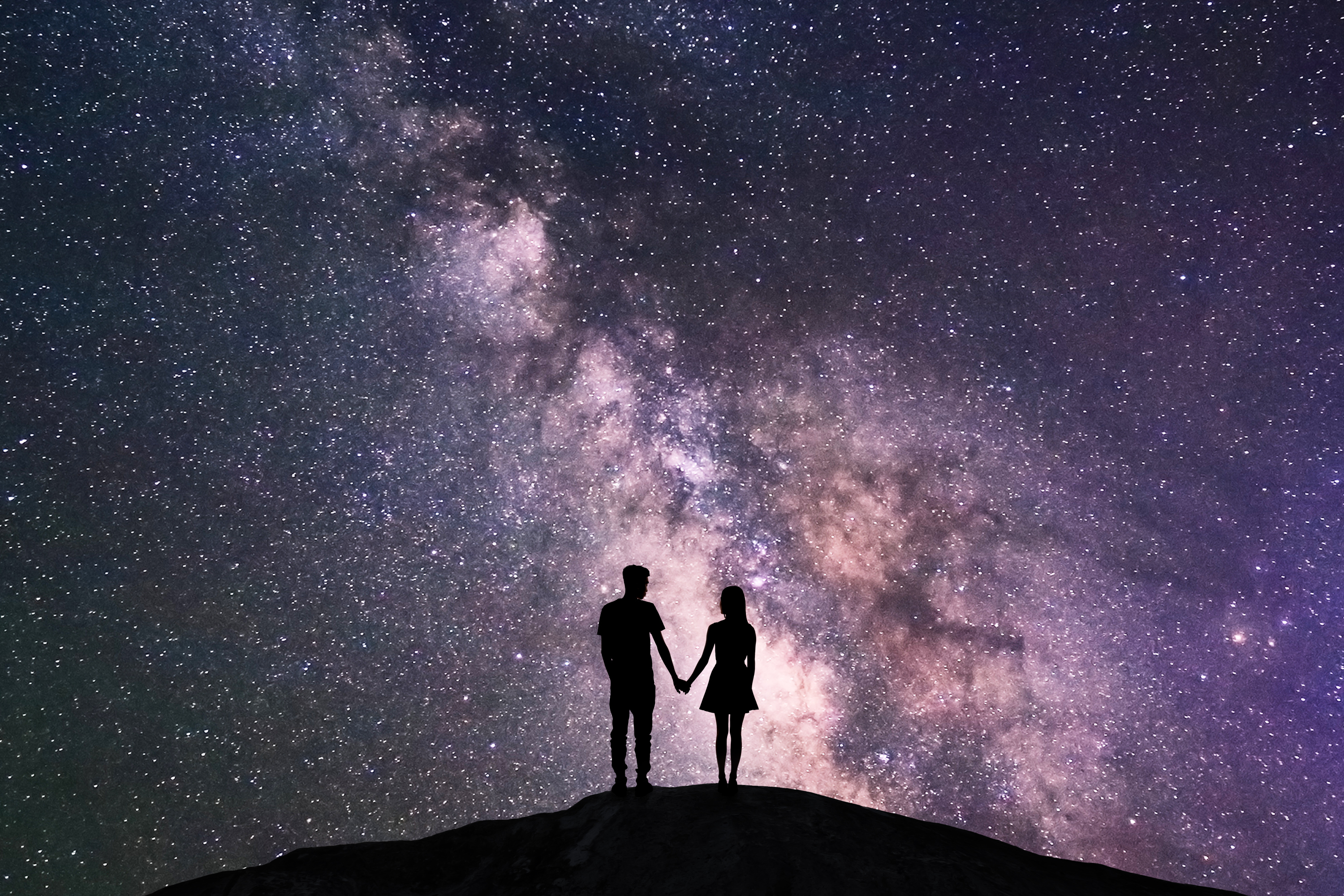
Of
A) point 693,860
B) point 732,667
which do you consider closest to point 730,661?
point 732,667

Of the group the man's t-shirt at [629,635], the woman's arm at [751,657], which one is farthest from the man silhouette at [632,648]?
the woman's arm at [751,657]

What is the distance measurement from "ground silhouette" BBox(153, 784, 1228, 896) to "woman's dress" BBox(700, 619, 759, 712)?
3.31ft

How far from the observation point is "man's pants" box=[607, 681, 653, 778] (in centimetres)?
666

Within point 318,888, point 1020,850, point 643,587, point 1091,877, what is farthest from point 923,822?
point 318,888

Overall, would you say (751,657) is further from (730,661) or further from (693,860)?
(693,860)

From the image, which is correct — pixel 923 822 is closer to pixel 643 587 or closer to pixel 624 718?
pixel 624 718

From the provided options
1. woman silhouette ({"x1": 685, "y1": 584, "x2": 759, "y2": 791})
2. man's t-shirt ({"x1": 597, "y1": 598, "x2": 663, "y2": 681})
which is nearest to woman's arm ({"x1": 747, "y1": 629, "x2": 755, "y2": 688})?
woman silhouette ({"x1": 685, "y1": 584, "x2": 759, "y2": 791})

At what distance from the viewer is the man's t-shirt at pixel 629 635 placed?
6.64 m

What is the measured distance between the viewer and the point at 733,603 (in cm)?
667

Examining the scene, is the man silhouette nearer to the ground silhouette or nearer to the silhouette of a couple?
the silhouette of a couple

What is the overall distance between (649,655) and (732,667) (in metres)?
0.75

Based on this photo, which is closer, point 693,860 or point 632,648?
point 693,860

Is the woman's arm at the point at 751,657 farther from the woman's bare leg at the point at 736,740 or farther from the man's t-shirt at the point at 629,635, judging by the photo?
the man's t-shirt at the point at 629,635

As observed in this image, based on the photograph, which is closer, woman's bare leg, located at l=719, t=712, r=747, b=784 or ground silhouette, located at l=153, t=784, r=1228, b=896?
ground silhouette, located at l=153, t=784, r=1228, b=896
